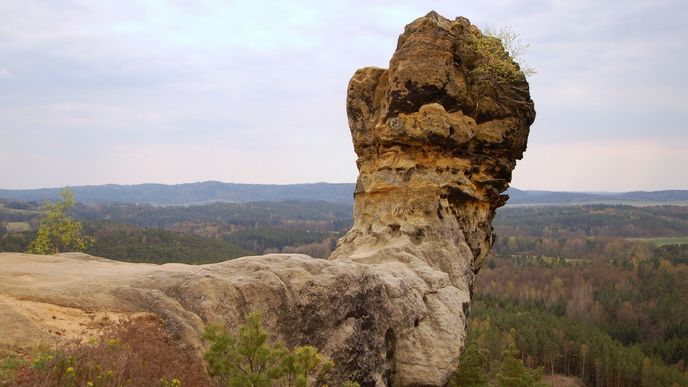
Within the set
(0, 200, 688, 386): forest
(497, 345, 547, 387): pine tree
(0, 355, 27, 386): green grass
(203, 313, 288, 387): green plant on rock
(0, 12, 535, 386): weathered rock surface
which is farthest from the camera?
(0, 200, 688, 386): forest

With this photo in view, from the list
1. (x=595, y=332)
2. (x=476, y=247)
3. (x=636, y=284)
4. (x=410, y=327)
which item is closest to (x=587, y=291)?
(x=636, y=284)

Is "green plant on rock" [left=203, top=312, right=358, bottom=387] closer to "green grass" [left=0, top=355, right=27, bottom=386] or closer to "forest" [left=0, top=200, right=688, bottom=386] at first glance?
"green grass" [left=0, top=355, right=27, bottom=386]

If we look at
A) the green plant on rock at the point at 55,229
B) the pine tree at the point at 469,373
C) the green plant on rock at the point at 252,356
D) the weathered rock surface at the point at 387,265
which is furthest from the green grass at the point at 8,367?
the pine tree at the point at 469,373

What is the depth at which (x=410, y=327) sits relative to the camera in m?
13.1

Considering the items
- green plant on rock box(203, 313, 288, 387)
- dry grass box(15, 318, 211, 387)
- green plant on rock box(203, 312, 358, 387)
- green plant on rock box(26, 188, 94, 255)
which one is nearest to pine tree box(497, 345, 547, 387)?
green plant on rock box(26, 188, 94, 255)

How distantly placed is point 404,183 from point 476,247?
13.5 feet

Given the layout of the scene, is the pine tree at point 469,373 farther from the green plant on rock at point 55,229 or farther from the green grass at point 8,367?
the green grass at point 8,367

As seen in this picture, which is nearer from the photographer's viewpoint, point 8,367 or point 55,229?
point 8,367

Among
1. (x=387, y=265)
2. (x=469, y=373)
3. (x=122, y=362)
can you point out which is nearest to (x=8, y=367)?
(x=122, y=362)

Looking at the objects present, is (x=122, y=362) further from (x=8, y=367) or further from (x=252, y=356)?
(x=252, y=356)

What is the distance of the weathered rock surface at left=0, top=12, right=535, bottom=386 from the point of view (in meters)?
9.46

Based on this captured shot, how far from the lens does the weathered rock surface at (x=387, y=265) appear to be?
31.0 feet

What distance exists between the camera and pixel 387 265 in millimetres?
15352

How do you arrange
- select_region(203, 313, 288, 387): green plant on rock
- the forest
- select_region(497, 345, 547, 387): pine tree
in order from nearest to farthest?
select_region(203, 313, 288, 387): green plant on rock, select_region(497, 345, 547, 387): pine tree, the forest
